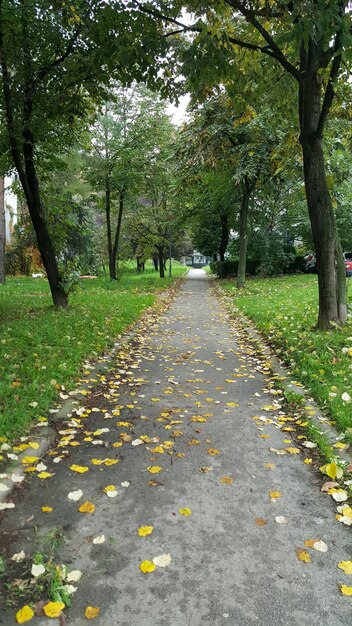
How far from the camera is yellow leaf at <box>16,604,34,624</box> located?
2.10 meters

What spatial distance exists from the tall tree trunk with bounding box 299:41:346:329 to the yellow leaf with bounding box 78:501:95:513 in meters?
5.47

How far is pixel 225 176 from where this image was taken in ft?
57.9

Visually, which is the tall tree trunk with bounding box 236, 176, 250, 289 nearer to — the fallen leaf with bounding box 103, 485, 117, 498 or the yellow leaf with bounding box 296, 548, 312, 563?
the fallen leaf with bounding box 103, 485, 117, 498

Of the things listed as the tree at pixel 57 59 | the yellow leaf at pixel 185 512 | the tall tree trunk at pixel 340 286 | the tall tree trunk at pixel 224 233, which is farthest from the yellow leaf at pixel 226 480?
the tall tree trunk at pixel 224 233

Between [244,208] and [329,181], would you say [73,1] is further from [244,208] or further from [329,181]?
[244,208]

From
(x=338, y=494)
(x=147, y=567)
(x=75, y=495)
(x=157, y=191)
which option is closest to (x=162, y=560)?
(x=147, y=567)

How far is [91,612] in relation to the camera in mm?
2158

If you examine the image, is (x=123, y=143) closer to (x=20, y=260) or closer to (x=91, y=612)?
(x=20, y=260)

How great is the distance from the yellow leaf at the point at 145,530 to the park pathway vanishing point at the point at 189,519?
31 millimetres

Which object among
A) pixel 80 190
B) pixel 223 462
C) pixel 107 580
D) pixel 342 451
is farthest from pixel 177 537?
pixel 80 190

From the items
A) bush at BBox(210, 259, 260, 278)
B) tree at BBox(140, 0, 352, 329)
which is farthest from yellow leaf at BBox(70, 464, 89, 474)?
bush at BBox(210, 259, 260, 278)

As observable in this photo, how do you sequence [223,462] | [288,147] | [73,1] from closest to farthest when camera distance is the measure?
[223,462]
[73,1]
[288,147]

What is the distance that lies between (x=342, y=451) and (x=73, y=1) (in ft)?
24.2

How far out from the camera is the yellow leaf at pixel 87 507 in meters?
2.98
